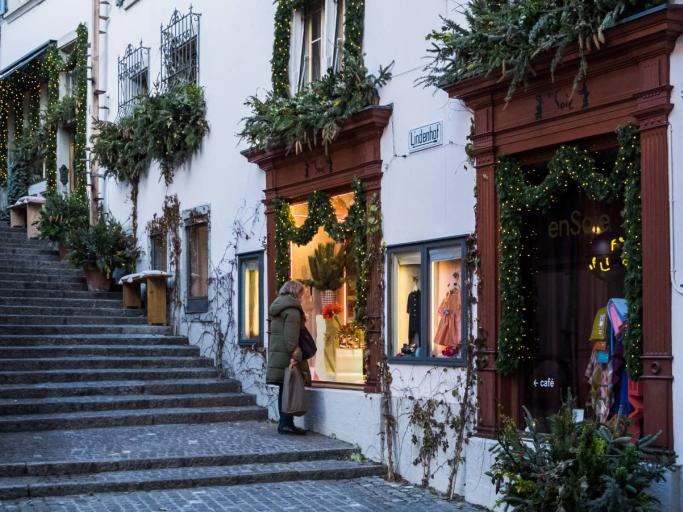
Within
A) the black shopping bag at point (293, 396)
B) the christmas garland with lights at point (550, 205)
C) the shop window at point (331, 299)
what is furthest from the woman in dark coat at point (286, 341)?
the christmas garland with lights at point (550, 205)

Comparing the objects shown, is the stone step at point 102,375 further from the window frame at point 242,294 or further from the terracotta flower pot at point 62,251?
the terracotta flower pot at point 62,251

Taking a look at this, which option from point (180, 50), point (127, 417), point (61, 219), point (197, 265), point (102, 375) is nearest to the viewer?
point (127, 417)

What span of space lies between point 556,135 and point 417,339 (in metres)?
2.81

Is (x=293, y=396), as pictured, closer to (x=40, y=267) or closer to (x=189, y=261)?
(x=189, y=261)

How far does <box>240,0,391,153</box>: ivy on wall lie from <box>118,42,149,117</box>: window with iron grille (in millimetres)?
4388

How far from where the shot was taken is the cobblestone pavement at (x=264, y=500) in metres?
9.17

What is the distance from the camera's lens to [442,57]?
9.98m

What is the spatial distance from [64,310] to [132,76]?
403 cm

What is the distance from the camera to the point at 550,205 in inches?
365

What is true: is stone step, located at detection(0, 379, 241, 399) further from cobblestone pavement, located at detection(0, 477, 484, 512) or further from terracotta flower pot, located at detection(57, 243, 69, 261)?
terracotta flower pot, located at detection(57, 243, 69, 261)

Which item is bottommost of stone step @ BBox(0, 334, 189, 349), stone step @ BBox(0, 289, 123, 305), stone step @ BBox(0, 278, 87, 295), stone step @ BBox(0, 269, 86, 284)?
stone step @ BBox(0, 334, 189, 349)

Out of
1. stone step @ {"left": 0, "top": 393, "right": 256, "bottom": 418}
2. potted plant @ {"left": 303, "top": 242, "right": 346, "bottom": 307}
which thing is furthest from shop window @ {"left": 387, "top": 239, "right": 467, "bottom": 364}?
stone step @ {"left": 0, "top": 393, "right": 256, "bottom": 418}

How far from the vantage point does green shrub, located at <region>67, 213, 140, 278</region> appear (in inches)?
687

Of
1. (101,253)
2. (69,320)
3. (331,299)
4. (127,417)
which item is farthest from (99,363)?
(101,253)
